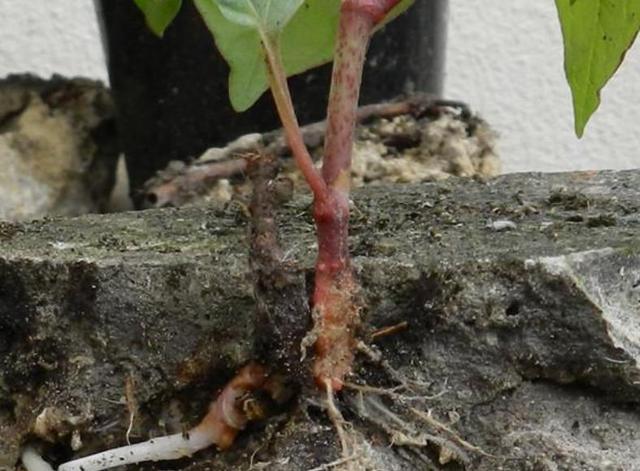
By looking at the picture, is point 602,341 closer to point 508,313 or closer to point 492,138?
point 508,313

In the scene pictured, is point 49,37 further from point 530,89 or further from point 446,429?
point 446,429

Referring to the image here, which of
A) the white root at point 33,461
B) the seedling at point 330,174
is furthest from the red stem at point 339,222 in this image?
the white root at point 33,461

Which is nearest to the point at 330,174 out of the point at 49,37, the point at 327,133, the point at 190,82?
the point at 327,133

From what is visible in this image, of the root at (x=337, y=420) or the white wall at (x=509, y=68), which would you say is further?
the white wall at (x=509, y=68)


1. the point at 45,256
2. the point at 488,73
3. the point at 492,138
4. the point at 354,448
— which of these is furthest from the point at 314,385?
the point at 488,73

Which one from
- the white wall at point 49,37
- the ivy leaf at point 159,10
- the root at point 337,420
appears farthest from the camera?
the white wall at point 49,37

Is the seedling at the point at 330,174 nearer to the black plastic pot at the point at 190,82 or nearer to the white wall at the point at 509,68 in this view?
the black plastic pot at the point at 190,82
